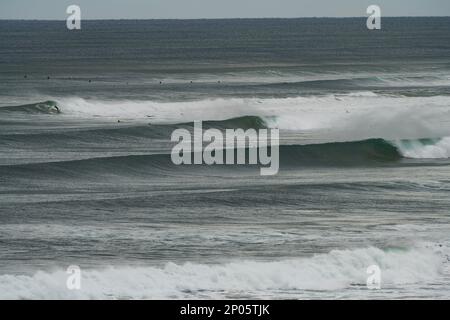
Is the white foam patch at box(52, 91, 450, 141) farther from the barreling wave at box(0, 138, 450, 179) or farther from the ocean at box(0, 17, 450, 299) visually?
the barreling wave at box(0, 138, 450, 179)

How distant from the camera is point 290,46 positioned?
123188 millimetres

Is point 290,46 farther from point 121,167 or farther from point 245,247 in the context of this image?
point 245,247

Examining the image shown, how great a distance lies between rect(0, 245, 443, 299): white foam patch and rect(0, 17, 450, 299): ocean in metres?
0.03

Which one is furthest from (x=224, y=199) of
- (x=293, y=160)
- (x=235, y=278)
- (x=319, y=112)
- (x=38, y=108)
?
(x=38, y=108)

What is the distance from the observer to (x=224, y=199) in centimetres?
2319

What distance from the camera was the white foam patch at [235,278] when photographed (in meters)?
15.5

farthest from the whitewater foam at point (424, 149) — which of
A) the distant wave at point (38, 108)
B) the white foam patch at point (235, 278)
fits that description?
the distant wave at point (38, 108)

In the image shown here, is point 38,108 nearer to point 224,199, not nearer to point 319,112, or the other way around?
point 319,112

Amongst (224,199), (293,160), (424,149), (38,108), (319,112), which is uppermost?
(38,108)

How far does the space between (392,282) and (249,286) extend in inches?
85.5

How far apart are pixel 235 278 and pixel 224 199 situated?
22.3 feet

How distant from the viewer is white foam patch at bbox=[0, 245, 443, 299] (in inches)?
612

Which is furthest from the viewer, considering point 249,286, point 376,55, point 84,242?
point 376,55
